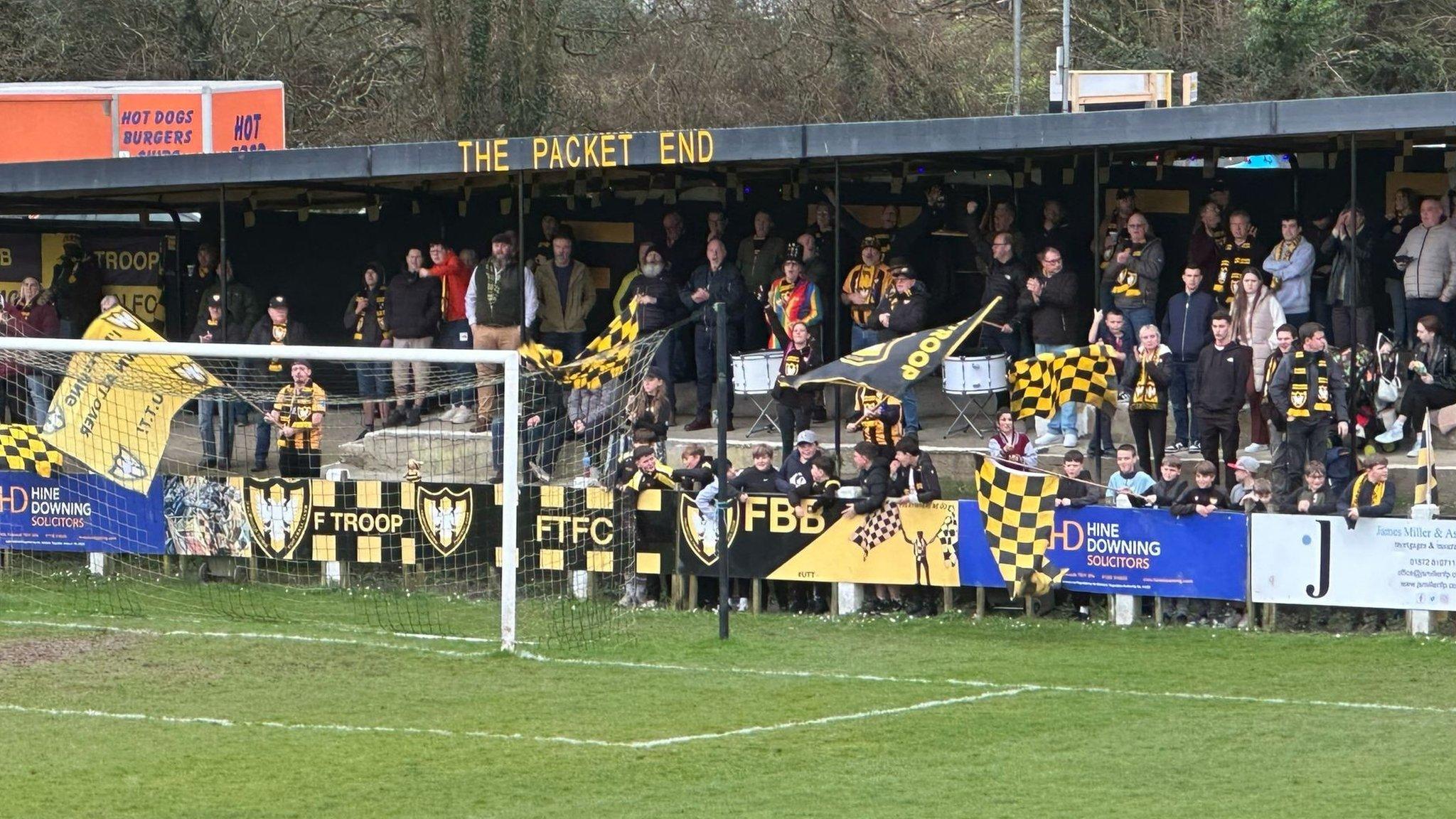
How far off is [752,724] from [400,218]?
12575 millimetres

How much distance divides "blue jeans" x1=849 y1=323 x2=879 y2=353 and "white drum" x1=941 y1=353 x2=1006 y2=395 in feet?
2.18

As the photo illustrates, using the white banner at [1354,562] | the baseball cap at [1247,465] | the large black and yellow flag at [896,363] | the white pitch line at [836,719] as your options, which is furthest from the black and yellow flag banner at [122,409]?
the white banner at [1354,562]

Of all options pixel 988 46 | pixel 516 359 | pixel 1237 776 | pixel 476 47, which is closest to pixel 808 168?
pixel 516 359

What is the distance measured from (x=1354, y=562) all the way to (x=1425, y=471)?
1.10 m

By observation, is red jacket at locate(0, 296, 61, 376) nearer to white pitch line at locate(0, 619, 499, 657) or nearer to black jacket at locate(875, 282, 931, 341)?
white pitch line at locate(0, 619, 499, 657)

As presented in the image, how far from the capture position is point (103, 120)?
2412cm

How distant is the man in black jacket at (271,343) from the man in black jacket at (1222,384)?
7.59 meters

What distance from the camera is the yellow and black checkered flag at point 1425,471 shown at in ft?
46.5

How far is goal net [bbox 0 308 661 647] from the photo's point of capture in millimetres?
15539

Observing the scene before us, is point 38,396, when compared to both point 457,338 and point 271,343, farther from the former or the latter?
point 457,338

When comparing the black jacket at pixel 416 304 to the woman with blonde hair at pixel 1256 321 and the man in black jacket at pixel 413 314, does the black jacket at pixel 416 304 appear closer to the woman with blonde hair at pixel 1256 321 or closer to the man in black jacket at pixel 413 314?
the man in black jacket at pixel 413 314

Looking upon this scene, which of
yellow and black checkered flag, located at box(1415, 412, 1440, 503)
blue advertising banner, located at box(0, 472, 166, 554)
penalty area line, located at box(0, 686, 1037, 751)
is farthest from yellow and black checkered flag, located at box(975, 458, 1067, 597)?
blue advertising banner, located at box(0, 472, 166, 554)

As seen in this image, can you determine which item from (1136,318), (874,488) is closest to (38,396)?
(874,488)

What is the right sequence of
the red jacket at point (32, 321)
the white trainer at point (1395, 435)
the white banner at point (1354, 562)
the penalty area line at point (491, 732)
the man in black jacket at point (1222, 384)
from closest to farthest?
1. the penalty area line at point (491, 732)
2. the white banner at point (1354, 562)
3. the man in black jacket at point (1222, 384)
4. the white trainer at point (1395, 435)
5. the red jacket at point (32, 321)
